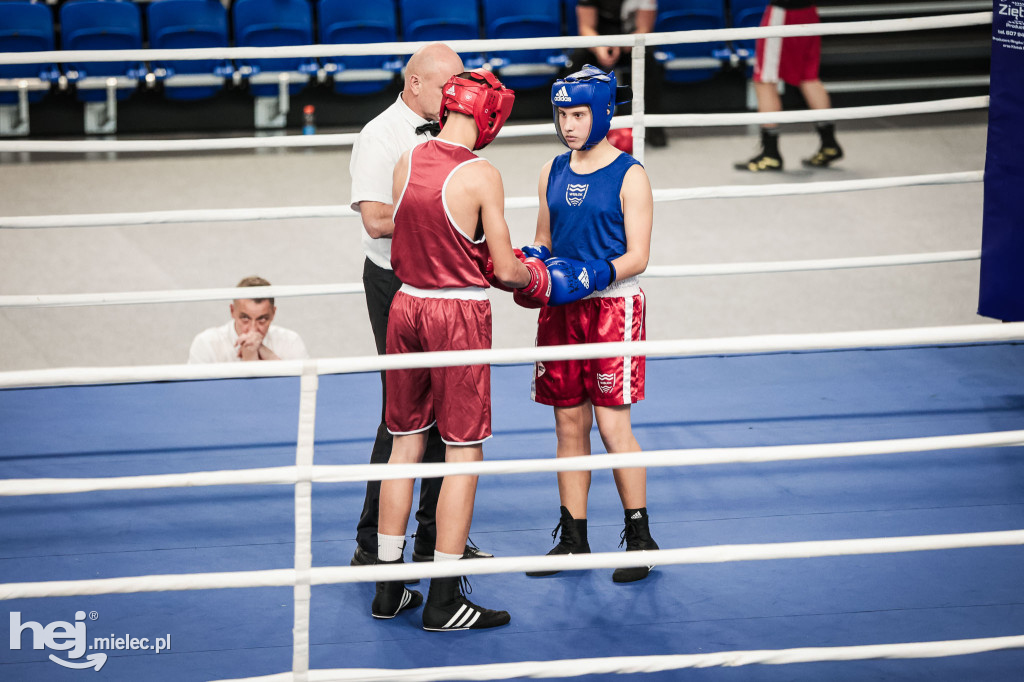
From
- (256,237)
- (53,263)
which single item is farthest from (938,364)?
(53,263)

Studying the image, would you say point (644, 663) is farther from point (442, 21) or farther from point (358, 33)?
point (358, 33)

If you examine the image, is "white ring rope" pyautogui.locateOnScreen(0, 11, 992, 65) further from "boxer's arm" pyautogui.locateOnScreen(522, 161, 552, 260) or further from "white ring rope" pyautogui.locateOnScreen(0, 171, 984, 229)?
"boxer's arm" pyautogui.locateOnScreen(522, 161, 552, 260)

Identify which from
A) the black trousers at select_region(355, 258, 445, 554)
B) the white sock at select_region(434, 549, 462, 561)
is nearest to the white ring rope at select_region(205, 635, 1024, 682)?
the white sock at select_region(434, 549, 462, 561)

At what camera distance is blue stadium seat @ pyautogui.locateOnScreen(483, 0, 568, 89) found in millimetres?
7520

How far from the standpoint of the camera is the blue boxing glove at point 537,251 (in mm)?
2643

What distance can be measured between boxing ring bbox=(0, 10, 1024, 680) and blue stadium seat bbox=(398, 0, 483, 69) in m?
4.17

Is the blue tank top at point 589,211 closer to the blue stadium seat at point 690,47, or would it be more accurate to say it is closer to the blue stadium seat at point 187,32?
the blue stadium seat at point 690,47

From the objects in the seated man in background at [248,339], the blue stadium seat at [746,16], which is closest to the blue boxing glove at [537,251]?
the seated man in background at [248,339]

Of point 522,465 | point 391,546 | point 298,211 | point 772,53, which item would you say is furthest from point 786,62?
point 522,465

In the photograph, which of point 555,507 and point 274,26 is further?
point 274,26

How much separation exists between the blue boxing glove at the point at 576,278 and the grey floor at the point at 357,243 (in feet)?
6.65

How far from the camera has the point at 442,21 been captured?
24.2 ft

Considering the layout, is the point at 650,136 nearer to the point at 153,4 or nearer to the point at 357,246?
the point at 357,246

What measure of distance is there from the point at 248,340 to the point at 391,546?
4.45 feet
